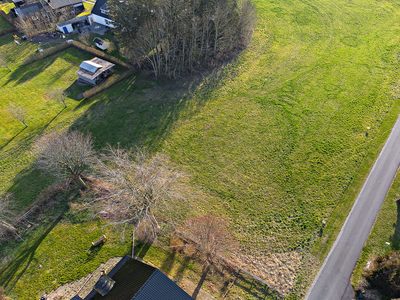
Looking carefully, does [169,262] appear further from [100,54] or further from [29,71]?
[29,71]

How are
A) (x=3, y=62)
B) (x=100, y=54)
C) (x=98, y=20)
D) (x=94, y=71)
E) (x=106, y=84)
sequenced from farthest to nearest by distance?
1. (x=98, y=20)
2. (x=100, y=54)
3. (x=3, y=62)
4. (x=106, y=84)
5. (x=94, y=71)

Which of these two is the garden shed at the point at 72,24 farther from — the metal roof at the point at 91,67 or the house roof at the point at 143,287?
the house roof at the point at 143,287

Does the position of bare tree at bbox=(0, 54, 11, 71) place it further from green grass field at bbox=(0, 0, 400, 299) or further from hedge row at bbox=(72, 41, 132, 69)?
hedge row at bbox=(72, 41, 132, 69)

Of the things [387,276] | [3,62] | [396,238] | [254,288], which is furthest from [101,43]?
[396,238]

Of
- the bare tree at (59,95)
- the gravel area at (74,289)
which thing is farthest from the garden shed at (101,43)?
the gravel area at (74,289)

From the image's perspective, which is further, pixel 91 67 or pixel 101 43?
pixel 101 43

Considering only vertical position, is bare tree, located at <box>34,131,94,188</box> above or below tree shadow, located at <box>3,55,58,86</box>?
below

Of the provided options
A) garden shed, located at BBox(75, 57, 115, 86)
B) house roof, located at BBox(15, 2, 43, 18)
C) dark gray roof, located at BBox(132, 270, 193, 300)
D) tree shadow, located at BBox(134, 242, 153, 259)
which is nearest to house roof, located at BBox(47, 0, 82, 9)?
house roof, located at BBox(15, 2, 43, 18)
